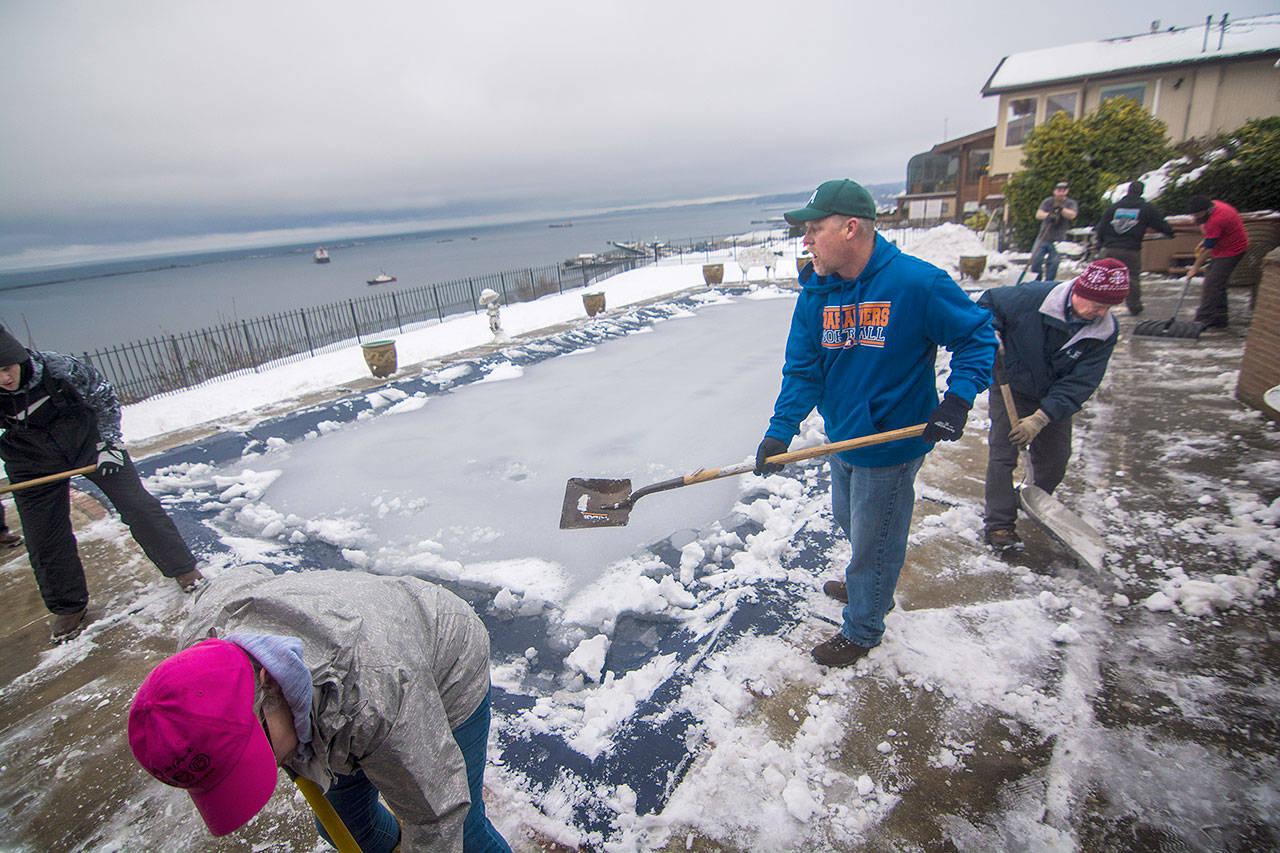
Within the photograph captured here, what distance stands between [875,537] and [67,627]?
3616 mm

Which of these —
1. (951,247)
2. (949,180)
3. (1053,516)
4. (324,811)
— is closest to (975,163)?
(949,180)

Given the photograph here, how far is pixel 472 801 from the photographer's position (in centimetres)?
137

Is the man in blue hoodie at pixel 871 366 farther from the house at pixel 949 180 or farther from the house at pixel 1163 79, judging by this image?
the house at pixel 949 180

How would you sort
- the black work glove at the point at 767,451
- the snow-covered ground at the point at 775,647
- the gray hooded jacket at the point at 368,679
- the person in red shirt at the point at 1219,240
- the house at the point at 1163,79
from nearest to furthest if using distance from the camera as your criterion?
the gray hooded jacket at the point at 368,679
the snow-covered ground at the point at 775,647
the black work glove at the point at 767,451
the person in red shirt at the point at 1219,240
the house at the point at 1163,79

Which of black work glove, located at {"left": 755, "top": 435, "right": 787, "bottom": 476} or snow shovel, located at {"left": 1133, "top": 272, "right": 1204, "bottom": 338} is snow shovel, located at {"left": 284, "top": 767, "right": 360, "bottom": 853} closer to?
black work glove, located at {"left": 755, "top": 435, "right": 787, "bottom": 476}

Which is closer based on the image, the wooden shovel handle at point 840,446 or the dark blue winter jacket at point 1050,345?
the wooden shovel handle at point 840,446

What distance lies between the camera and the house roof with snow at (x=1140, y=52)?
1408 cm

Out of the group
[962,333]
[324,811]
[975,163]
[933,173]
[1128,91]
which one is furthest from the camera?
[933,173]

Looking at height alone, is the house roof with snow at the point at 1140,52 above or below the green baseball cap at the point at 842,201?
above

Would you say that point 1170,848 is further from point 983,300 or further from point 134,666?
point 134,666

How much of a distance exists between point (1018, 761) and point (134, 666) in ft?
11.1

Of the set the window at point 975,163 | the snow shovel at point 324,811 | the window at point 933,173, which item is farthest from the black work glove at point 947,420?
the window at point 933,173

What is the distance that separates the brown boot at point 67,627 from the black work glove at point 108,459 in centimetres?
71

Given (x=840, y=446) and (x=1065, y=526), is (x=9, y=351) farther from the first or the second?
(x=1065, y=526)
